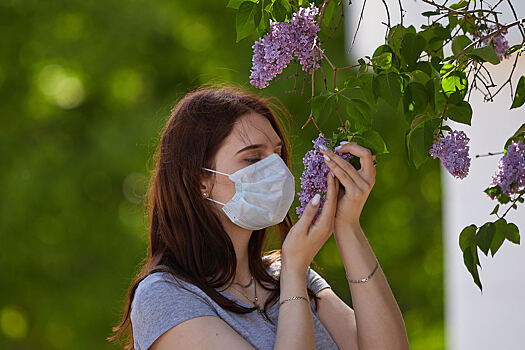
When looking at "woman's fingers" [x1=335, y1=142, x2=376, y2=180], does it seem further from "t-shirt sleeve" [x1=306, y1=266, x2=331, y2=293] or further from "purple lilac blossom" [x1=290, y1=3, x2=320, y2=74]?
"t-shirt sleeve" [x1=306, y1=266, x2=331, y2=293]

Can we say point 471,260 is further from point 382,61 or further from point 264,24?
point 264,24

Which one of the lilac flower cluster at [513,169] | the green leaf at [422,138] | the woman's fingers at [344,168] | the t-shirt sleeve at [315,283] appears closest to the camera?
the lilac flower cluster at [513,169]

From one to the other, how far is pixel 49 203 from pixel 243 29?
5.04m

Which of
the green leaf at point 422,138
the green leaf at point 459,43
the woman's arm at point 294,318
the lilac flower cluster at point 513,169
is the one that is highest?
the green leaf at point 459,43

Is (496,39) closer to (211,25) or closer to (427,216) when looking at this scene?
(211,25)

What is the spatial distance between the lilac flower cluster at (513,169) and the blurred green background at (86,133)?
14.7ft

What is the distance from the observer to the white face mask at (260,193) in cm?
201

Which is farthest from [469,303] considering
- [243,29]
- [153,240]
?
[243,29]

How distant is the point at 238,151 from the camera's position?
2.03 m

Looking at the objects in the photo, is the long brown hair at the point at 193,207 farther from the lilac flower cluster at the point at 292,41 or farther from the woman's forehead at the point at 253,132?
the lilac flower cluster at the point at 292,41

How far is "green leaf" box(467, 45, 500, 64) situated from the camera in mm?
Answer: 1536

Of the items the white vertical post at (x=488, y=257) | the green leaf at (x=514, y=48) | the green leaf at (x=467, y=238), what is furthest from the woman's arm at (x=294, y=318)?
the white vertical post at (x=488, y=257)

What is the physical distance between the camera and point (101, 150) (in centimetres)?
639

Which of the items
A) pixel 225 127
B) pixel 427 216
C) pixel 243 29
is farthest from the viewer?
pixel 427 216
